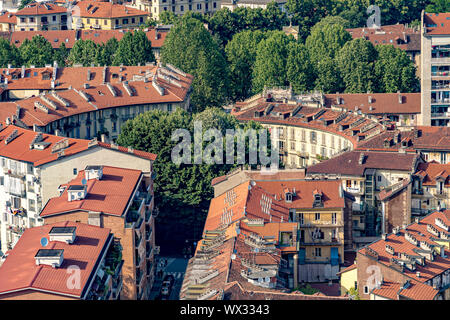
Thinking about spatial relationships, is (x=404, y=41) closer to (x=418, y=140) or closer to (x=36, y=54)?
(x=36, y=54)

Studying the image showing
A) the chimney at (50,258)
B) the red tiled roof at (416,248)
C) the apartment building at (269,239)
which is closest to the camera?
the chimney at (50,258)

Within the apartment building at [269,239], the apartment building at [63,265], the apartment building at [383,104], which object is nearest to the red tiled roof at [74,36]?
the apartment building at [383,104]

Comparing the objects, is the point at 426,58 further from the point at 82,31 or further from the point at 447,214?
the point at 82,31

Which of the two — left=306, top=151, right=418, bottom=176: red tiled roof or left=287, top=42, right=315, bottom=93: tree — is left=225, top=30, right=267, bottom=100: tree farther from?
left=306, top=151, right=418, bottom=176: red tiled roof

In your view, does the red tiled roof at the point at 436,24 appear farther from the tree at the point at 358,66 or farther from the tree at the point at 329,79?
the tree at the point at 329,79

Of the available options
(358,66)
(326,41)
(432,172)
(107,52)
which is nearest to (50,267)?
(432,172)
